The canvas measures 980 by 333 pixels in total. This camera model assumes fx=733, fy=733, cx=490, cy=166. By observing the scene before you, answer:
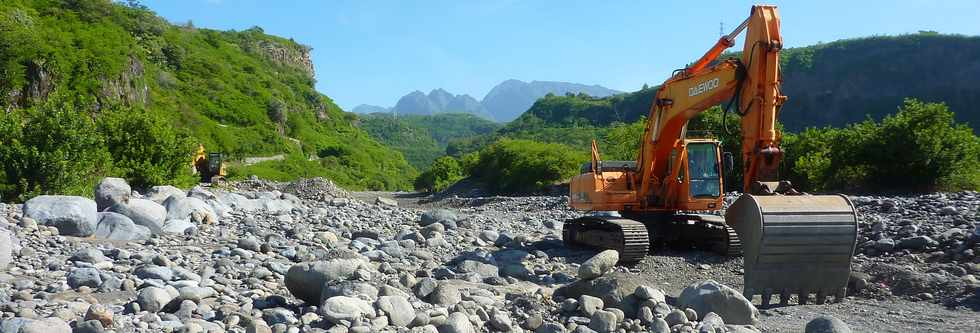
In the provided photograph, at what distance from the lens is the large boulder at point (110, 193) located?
40.9 ft

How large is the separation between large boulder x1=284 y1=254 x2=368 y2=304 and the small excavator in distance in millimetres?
3918

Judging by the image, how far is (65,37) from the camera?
3572cm

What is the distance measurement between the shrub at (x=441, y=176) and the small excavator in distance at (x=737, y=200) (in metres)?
41.4

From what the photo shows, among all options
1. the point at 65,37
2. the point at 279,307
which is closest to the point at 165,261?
the point at 279,307

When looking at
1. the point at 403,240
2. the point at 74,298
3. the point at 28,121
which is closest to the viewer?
the point at 74,298

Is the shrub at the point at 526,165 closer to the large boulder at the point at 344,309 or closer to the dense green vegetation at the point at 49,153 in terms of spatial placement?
the dense green vegetation at the point at 49,153

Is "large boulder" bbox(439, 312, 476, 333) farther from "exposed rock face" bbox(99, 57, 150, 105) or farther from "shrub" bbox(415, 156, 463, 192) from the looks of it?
"shrub" bbox(415, 156, 463, 192)

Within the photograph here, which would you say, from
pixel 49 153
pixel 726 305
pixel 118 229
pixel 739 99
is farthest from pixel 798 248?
pixel 49 153

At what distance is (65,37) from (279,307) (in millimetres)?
36061

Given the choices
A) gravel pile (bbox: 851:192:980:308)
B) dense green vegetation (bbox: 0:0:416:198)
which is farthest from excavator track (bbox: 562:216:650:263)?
dense green vegetation (bbox: 0:0:416:198)

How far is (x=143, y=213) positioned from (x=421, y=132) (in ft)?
465

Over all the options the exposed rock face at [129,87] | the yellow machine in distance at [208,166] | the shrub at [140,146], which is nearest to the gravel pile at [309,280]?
the shrub at [140,146]

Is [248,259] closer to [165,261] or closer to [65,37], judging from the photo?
[165,261]

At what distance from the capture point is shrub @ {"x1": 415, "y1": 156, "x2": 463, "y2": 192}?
2122 inches
